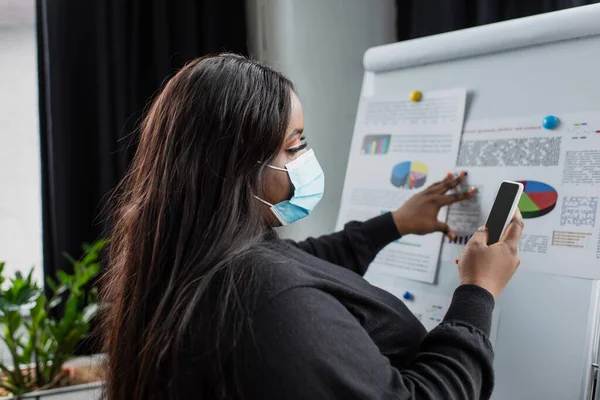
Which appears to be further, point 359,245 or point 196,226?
point 359,245

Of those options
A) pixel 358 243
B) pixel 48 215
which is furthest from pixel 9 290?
pixel 358 243

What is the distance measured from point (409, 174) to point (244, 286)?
0.73 m

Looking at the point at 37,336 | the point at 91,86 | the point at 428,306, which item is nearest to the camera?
the point at 428,306

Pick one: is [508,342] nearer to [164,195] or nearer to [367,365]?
[367,365]

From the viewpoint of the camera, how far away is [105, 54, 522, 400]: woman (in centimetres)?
66

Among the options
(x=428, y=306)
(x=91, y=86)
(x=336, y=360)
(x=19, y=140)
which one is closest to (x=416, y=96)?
(x=428, y=306)

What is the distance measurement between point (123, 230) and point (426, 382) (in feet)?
1.66

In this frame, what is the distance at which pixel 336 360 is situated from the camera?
66cm

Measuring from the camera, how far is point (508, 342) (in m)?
1.07

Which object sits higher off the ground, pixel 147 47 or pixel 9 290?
pixel 147 47

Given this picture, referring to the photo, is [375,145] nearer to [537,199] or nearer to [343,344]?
[537,199]

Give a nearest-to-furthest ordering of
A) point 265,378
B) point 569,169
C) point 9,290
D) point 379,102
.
Answer: point 265,378
point 569,169
point 379,102
point 9,290

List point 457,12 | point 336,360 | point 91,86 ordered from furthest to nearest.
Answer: point 91,86, point 457,12, point 336,360

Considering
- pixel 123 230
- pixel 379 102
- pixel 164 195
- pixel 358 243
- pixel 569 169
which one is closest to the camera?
pixel 164 195
